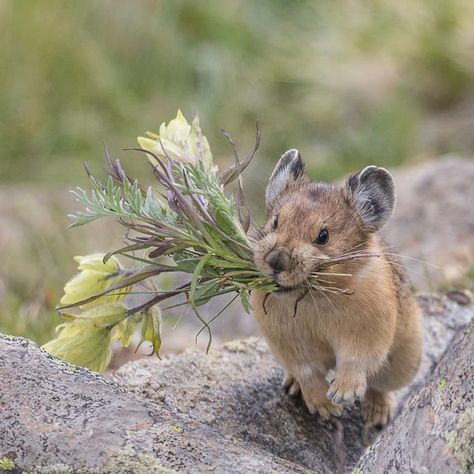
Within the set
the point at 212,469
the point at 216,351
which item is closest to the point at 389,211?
the point at 216,351

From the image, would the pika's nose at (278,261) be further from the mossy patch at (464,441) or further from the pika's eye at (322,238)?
the mossy patch at (464,441)

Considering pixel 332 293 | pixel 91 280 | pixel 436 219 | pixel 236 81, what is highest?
pixel 91 280

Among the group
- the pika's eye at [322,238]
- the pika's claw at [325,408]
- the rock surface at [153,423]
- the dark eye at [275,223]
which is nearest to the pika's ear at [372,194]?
the pika's eye at [322,238]

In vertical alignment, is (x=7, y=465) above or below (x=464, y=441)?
below

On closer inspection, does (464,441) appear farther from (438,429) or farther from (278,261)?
(278,261)

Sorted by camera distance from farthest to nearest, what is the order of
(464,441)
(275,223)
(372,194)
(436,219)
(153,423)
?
(436,219) < (372,194) < (275,223) < (153,423) < (464,441)

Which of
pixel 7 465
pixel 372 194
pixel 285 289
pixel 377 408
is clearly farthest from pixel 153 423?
pixel 377 408

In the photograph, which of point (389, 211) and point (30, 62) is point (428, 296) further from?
point (30, 62)
